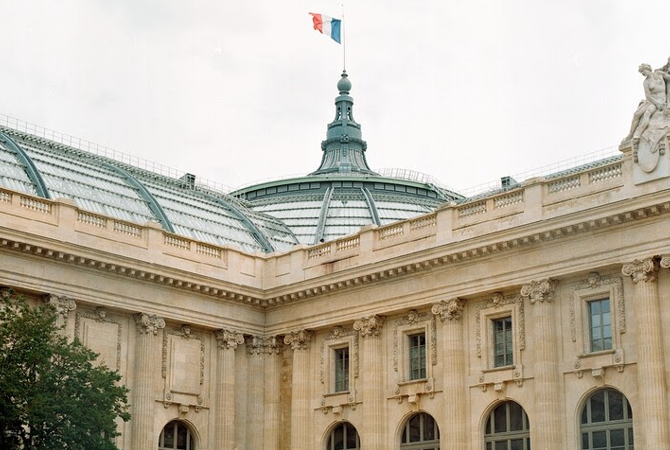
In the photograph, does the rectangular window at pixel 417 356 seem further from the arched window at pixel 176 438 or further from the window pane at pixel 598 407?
the arched window at pixel 176 438

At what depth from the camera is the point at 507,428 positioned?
142 feet

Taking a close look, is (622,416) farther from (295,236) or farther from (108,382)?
(295,236)

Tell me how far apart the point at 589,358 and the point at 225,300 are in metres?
17.7

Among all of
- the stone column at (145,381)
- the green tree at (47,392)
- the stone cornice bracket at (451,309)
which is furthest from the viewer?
the stone column at (145,381)

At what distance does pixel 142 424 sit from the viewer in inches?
1832

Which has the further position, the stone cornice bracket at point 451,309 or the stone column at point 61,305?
the stone cornice bracket at point 451,309

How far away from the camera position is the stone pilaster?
44.0m

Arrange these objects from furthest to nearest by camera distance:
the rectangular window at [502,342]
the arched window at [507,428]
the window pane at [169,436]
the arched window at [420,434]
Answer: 1. the window pane at [169,436]
2. the arched window at [420,434]
3. the rectangular window at [502,342]
4. the arched window at [507,428]

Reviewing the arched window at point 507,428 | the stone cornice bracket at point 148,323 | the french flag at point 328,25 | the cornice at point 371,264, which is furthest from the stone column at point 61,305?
the french flag at point 328,25

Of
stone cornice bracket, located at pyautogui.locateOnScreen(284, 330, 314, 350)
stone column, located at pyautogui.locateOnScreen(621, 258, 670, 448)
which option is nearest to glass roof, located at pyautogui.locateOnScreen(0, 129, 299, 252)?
stone cornice bracket, located at pyautogui.locateOnScreen(284, 330, 314, 350)

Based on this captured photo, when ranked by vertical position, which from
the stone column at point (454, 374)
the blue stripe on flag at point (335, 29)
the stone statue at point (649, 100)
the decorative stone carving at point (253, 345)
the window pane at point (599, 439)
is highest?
the blue stripe on flag at point (335, 29)

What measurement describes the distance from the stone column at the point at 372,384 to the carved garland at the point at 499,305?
16.7ft

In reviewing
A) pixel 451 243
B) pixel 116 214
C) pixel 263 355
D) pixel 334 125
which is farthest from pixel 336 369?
pixel 334 125

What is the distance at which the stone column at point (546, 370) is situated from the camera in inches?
1613
